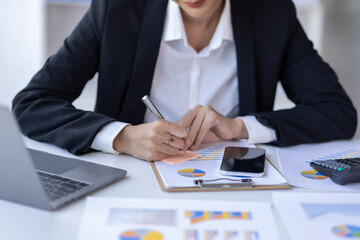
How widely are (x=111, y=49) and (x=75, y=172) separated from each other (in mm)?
547

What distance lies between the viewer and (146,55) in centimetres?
139

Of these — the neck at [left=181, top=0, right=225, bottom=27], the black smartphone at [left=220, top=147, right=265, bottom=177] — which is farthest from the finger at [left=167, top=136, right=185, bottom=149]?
the neck at [left=181, top=0, right=225, bottom=27]

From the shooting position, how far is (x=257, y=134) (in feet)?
4.14

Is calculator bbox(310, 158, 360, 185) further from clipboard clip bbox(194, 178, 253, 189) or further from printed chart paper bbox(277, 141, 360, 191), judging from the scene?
clipboard clip bbox(194, 178, 253, 189)

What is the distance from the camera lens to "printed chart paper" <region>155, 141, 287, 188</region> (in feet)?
3.05

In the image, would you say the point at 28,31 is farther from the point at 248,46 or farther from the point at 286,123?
the point at 286,123

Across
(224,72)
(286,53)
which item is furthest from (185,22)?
(286,53)

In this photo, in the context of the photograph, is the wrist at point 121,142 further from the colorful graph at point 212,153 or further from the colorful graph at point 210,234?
the colorful graph at point 210,234

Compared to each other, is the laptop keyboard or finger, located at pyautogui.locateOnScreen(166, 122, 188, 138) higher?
finger, located at pyautogui.locateOnScreen(166, 122, 188, 138)

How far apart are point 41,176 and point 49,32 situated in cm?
223

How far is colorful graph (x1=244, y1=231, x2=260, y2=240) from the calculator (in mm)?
313

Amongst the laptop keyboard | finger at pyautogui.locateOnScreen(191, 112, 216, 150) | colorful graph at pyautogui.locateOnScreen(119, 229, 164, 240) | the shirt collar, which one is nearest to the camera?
colorful graph at pyautogui.locateOnScreen(119, 229, 164, 240)

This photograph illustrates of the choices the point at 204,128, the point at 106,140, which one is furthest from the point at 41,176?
the point at 204,128

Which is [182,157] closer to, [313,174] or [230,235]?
[313,174]
